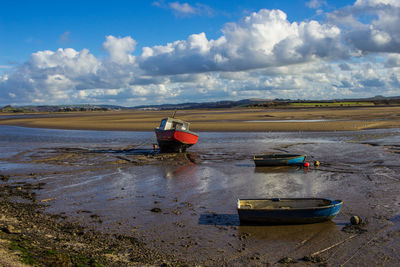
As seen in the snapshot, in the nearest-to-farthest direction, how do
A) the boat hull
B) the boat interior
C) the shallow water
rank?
the shallow water → the boat interior → the boat hull

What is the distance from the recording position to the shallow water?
34.4 ft

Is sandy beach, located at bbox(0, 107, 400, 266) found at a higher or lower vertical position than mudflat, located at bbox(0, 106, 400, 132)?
lower

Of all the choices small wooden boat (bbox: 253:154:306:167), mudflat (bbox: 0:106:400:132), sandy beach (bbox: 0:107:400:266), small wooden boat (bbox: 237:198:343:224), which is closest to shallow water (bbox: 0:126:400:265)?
sandy beach (bbox: 0:107:400:266)

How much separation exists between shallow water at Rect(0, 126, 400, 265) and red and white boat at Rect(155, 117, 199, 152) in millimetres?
1132

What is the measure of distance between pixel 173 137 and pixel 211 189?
11.0 m

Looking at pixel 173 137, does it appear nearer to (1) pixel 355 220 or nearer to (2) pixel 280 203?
(2) pixel 280 203

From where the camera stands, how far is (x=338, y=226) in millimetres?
11352

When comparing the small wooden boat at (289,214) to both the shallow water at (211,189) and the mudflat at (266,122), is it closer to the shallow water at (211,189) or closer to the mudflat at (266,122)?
the shallow water at (211,189)

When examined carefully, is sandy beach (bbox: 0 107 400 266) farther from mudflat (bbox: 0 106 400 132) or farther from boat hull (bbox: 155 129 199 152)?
mudflat (bbox: 0 106 400 132)

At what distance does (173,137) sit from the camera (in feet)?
88.0

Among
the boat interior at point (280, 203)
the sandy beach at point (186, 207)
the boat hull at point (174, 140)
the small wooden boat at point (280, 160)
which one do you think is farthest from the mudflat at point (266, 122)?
the boat interior at point (280, 203)

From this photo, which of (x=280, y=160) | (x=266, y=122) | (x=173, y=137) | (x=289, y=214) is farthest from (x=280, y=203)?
(x=266, y=122)

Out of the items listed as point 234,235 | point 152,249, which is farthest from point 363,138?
point 152,249

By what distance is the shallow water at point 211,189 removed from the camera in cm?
1049
